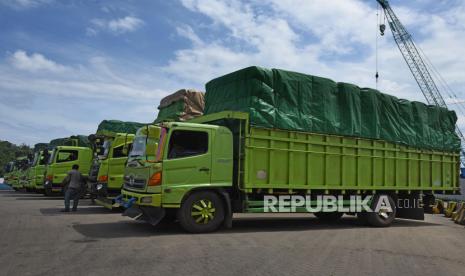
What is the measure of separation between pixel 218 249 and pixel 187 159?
2443 mm

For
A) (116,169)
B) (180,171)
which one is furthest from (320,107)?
(116,169)

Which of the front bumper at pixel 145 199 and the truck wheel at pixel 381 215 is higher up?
the front bumper at pixel 145 199

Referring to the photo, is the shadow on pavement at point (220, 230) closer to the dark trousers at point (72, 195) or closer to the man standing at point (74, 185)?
the dark trousers at point (72, 195)

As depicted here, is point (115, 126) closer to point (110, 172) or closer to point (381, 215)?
point (110, 172)

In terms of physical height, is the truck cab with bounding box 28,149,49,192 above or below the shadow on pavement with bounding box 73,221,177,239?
above

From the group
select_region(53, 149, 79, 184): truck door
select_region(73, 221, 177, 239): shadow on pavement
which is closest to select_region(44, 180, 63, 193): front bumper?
select_region(53, 149, 79, 184): truck door

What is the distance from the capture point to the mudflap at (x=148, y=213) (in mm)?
9484

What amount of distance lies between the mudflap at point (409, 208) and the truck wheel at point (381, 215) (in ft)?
2.25

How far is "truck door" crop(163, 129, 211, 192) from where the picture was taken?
9469 millimetres

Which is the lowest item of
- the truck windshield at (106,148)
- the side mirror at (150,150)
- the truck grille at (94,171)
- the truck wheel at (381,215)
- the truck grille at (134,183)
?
the truck wheel at (381,215)

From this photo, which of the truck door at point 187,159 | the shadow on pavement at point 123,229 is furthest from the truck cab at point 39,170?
the truck door at point 187,159

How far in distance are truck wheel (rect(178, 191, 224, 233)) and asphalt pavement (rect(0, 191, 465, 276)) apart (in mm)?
227

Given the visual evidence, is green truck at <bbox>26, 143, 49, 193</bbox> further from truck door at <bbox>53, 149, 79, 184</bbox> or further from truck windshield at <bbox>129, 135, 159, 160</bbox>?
truck windshield at <bbox>129, 135, 159, 160</bbox>

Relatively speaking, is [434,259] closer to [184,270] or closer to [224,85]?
[184,270]
